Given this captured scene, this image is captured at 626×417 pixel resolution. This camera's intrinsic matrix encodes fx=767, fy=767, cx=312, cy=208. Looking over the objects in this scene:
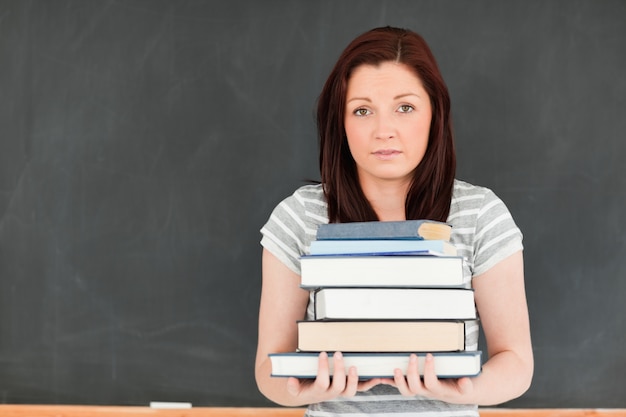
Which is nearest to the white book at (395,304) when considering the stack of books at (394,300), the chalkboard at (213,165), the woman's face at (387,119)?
the stack of books at (394,300)

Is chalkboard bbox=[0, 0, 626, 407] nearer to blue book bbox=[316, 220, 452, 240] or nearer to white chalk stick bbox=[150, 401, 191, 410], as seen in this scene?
white chalk stick bbox=[150, 401, 191, 410]

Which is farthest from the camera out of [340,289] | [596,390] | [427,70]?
[596,390]

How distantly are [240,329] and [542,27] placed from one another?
1.23 meters

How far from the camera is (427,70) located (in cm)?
153

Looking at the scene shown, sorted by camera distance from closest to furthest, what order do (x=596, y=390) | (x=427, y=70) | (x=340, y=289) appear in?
1. (x=340, y=289)
2. (x=427, y=70)
3. (x=596, y=390)

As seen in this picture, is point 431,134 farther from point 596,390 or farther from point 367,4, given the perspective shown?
point 596,390

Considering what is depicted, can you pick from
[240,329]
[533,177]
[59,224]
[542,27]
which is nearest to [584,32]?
[542,27]

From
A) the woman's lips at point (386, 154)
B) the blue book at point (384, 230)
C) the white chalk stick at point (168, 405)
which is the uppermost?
the woman's lips at point (386, 154)

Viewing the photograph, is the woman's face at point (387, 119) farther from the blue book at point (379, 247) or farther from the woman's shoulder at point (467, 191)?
the blue book at point (379, 247)

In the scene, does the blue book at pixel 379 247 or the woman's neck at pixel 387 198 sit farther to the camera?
the woman's neck at pixel 387 198

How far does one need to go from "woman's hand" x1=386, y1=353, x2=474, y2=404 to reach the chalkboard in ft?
3.28

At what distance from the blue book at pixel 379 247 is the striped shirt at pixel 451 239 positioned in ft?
0.79

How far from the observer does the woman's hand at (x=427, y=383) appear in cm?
121

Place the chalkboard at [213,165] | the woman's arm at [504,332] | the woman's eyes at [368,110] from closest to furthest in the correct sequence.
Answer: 1. the woman's arm at [504,332]
2. the woman's eyes at [368,110]
3. the chalkboard at [213,165]
